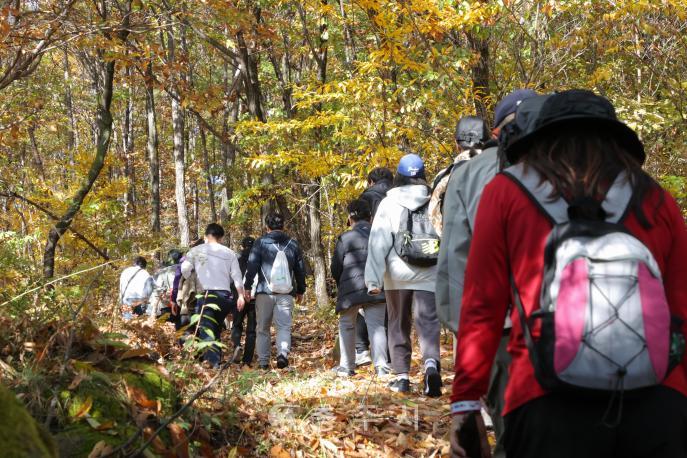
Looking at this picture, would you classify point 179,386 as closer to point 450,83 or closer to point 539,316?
point 539,316

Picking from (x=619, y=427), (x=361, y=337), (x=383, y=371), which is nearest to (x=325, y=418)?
(x=383, y=371)

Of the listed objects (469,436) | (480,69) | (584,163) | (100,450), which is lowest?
(100,450)

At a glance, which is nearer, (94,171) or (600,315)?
(600,315)

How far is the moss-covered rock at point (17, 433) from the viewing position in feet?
7.06

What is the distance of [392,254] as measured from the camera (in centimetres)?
683

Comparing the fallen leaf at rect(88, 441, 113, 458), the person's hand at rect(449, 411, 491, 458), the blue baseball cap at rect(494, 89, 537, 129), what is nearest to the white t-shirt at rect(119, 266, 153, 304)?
the fallen leaf at rect(88, 441, 113, 458)

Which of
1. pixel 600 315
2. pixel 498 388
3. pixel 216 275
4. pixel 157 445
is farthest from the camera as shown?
pixel 216 275

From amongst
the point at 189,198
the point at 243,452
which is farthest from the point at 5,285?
the point at 189,198

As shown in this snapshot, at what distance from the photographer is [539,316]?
2.04 meters

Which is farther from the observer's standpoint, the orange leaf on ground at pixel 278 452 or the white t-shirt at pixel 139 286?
the white t-shirt at pixel 139 286

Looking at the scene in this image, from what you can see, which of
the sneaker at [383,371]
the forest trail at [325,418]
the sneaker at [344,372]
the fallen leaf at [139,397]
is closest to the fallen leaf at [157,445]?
the fallen leaf at [139,397]

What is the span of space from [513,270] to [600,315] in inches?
14.3

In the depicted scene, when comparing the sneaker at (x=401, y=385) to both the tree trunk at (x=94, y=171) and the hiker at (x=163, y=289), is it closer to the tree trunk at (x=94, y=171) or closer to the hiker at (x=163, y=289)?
the hiker at (x=163, y=289)

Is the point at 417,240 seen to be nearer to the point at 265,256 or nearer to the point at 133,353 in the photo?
the point at 133,353
